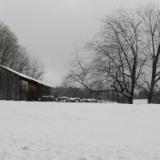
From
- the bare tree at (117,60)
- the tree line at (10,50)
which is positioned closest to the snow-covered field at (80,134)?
the bare tree at (117,60)

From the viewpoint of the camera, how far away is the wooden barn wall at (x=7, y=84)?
3341cm

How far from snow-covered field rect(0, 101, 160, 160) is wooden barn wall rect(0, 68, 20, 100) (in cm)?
1526

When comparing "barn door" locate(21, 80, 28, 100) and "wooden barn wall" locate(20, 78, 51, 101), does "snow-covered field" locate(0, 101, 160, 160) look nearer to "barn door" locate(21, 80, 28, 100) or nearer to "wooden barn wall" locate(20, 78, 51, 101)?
"barn door" locate(21, 80, 28, 100)

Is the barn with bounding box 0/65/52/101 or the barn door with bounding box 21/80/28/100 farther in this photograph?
the barn door with bounding box 21/80/28/100

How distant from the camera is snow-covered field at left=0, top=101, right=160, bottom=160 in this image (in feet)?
26.0

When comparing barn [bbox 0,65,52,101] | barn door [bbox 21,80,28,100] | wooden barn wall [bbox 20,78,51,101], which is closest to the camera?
barn [bbox 0,65,52,101]

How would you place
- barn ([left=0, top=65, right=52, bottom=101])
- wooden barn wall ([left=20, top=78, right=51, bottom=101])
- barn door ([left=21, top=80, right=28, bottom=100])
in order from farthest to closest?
1. wooden barn wall ([left=20, top=78, right=51, bottom=101])
2. barn door ([left=21, top=80, right=28, bottom=100])
3. barn ([left=0, top=65, right=52, bottom=101])

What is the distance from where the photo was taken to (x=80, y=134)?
1156cm

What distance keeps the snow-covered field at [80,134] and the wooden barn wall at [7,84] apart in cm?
1526

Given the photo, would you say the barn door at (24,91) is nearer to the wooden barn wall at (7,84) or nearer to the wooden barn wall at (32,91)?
the wooden barn wall at (32,91)

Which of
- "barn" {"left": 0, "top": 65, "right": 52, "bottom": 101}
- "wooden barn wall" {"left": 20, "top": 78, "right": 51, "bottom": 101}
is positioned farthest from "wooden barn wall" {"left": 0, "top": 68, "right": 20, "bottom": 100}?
"wooden barn wall" {"left": 20, "top": 78, "right": 51, "bottom": 101}

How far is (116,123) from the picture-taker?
1500cm

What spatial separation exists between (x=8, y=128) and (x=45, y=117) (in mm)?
4107

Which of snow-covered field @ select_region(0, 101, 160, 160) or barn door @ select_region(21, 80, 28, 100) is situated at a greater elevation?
barn door @ select_region(21, 80, 28, 100)
